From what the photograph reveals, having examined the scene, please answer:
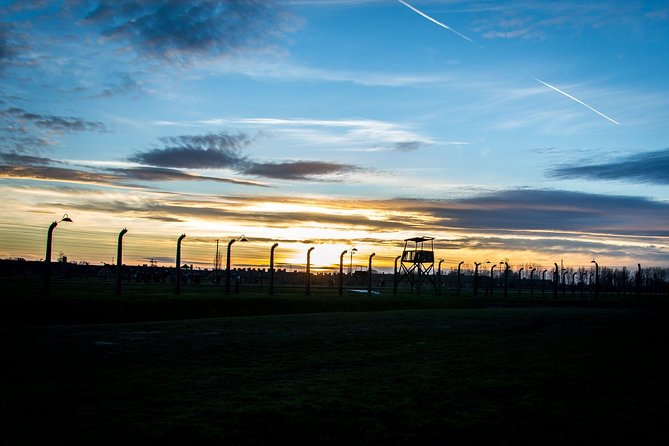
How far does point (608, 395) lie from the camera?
1311 cm

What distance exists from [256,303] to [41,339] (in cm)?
1775

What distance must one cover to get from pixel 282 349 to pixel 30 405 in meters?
8.91

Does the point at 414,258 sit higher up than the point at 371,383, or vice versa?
the point at 414,258

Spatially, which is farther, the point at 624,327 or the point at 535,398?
the point at 624,327

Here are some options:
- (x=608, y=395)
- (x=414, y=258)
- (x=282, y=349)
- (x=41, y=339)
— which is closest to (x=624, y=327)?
(x=608, y=395)

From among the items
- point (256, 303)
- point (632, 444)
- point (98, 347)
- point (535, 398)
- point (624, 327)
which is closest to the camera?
point (632, 444)

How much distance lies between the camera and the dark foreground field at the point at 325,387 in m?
10.1

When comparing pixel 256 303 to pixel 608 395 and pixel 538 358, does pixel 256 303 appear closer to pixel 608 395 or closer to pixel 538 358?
pixel 538 358

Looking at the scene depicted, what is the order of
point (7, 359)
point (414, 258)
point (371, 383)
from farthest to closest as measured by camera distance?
1. point (414, 258)
2. point (7, 359)
3. point (371, 383)

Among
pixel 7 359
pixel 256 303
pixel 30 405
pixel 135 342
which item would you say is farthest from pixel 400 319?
pixel 30 405

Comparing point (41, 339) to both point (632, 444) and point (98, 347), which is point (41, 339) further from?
point (632, 444)

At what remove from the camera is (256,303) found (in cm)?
3538

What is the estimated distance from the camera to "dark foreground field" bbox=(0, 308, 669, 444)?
1011 cm

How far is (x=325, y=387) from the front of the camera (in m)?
13.3
